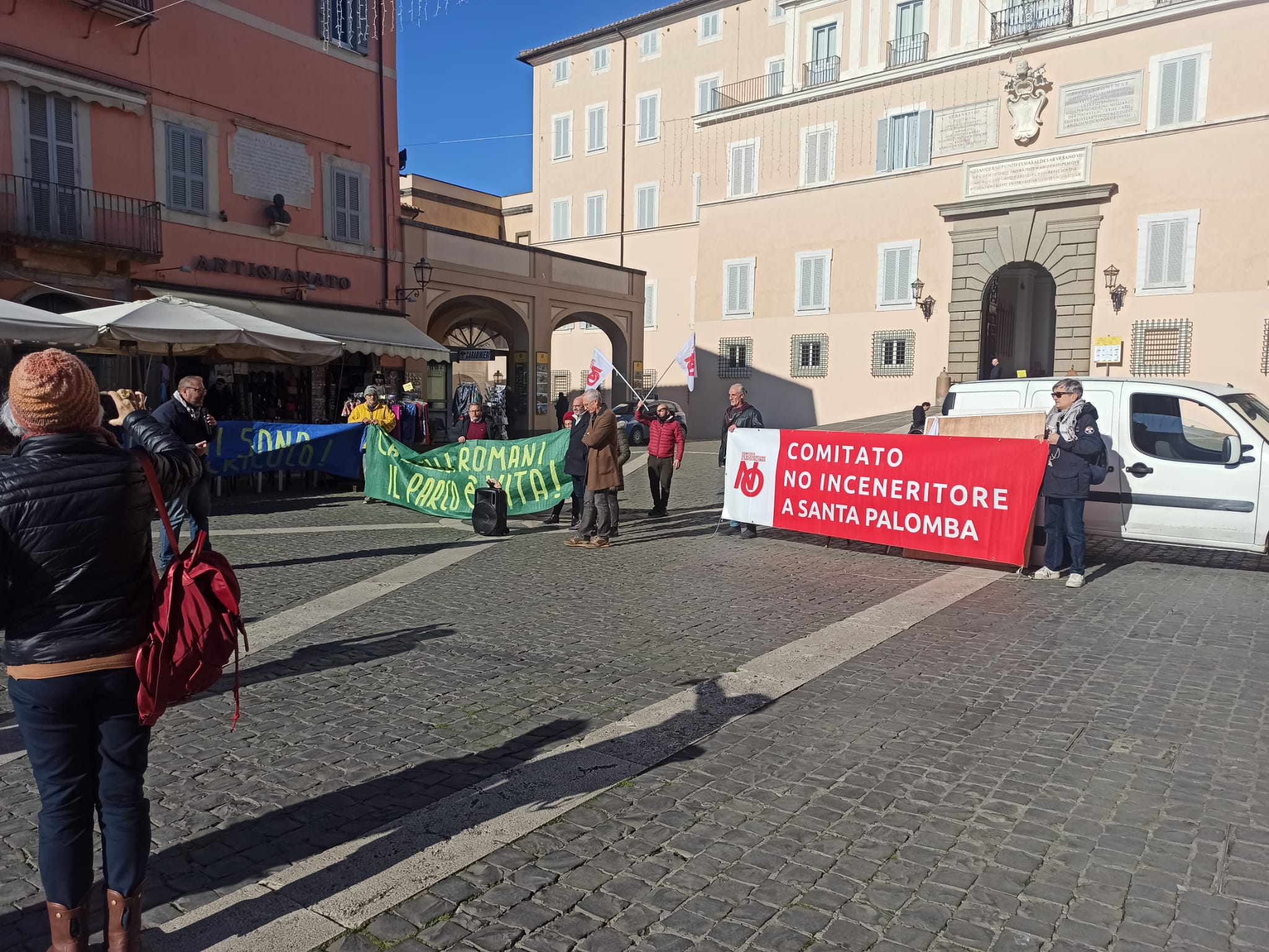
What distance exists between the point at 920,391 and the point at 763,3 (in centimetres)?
1677

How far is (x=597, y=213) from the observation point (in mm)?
39031

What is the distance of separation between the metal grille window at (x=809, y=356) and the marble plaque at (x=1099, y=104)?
8772 millimetres

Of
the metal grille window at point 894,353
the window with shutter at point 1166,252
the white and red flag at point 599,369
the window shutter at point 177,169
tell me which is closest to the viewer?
the window shutter at point 177,169

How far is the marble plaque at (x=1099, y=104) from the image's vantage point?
23906 millimetres

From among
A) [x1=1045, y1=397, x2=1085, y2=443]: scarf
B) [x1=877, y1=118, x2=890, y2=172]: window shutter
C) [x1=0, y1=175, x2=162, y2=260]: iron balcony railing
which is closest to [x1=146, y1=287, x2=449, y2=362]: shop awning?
[x1=0, y1=175, x2=162, y2=260]: iron balcony railing

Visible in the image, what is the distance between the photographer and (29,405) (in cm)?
263

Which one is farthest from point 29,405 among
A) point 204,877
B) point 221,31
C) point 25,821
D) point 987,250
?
point 987,250

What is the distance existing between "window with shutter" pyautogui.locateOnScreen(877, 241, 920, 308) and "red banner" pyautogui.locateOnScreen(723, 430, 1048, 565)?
18904 mm

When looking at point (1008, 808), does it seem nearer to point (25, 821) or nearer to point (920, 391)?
point (25, 821)

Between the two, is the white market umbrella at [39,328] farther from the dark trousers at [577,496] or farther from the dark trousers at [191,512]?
the dark trousers at [577,496]

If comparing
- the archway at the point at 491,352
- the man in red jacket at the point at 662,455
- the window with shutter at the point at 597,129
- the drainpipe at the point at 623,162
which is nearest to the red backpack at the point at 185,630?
the man in red jacket at the point at 662,455

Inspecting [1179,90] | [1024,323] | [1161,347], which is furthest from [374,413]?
[1024,323]

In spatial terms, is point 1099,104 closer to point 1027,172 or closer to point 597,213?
point 1027,172

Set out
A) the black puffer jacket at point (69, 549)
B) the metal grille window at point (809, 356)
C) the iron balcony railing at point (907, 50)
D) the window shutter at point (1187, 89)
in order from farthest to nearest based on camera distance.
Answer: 1. the metal grille window at point (809, 356)
2. the iron balcony railing at point (907, 50)
3. the window shutter at point (1187, 89)
4. the black puffer jacket at point (69, 549)
